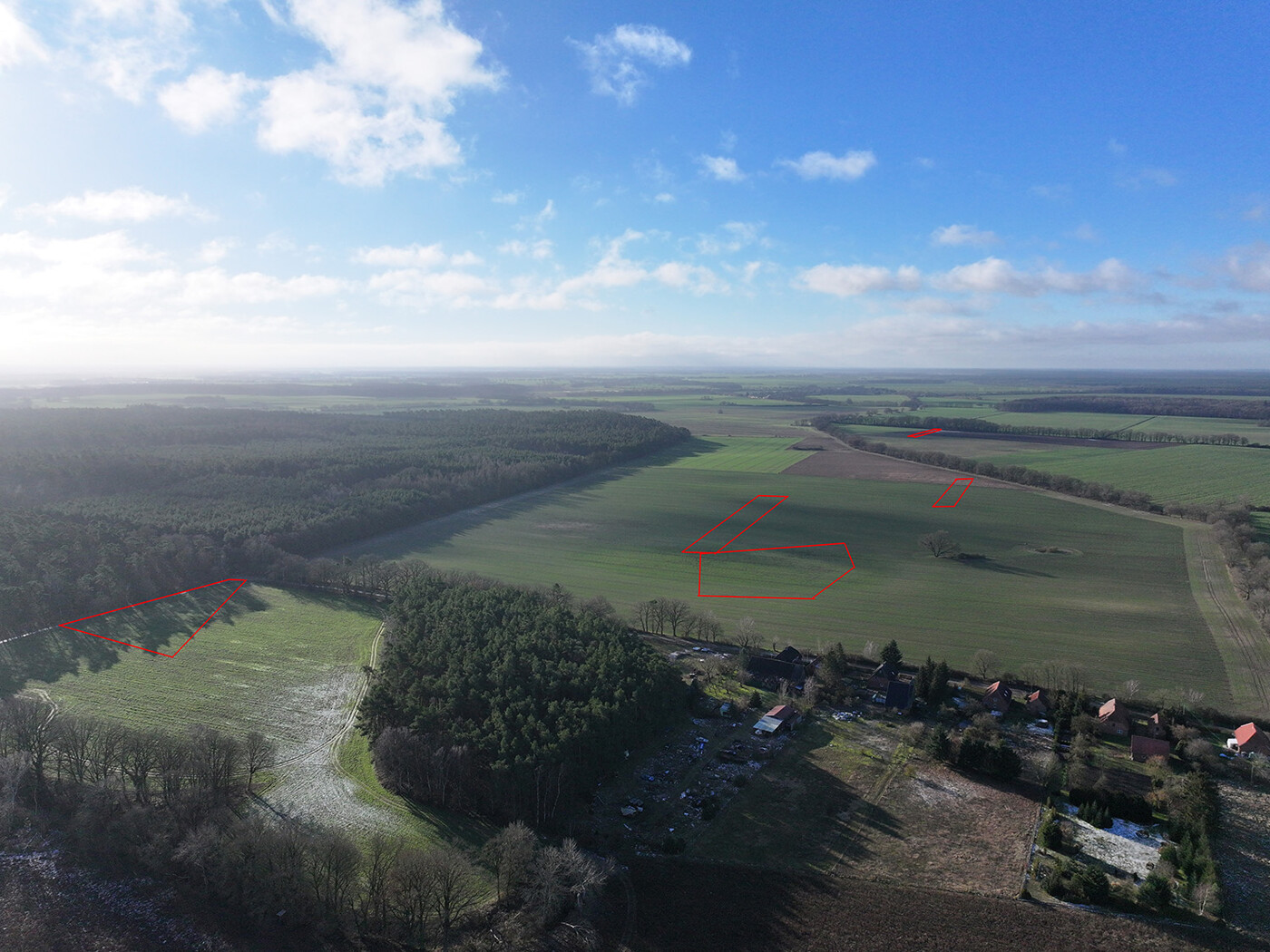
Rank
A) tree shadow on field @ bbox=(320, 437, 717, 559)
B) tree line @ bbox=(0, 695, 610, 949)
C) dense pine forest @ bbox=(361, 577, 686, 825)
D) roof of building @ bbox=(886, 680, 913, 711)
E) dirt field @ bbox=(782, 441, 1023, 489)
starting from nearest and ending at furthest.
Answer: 1. tree line @ bbox=(0, 695, 610, 949)
2. dense pine forest @ bbox=(361, 577, 686, 825)
3. roof of building @ bbox=(886, 680, 913, 711)
4. tree shadow on field @ bbox=(320, 437, 717, 559)
5. dirt field @ bbox=(782, 441, 1023, 489)

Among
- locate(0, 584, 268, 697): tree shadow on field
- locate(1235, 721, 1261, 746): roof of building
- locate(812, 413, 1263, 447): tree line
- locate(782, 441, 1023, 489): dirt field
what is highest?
locate(812, 413, 1263, 447): tree line

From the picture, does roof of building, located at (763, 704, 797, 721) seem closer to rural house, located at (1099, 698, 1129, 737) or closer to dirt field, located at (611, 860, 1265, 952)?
dirt field, located at (611, 860, 1265, 952)

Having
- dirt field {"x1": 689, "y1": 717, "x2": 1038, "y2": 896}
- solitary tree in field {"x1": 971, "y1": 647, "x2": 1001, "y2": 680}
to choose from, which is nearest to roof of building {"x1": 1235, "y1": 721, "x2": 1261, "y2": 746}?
solitary tree in field {"x1": 971, "y1": 647, "x2": 1001, "y2": 680}

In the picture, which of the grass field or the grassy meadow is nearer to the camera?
the grass field

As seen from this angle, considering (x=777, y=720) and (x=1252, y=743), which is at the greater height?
(x=1252, y=743)

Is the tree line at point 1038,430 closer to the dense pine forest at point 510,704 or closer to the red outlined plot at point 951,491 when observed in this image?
the red outlined plot at point 951,491

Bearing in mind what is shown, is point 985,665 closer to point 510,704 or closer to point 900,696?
point 900,696

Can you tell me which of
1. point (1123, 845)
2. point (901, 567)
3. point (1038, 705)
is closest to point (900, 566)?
point (901, 567)

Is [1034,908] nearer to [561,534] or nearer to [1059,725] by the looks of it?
[1059,725]

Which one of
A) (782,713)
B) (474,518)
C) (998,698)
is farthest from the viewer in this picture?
(474,518)
